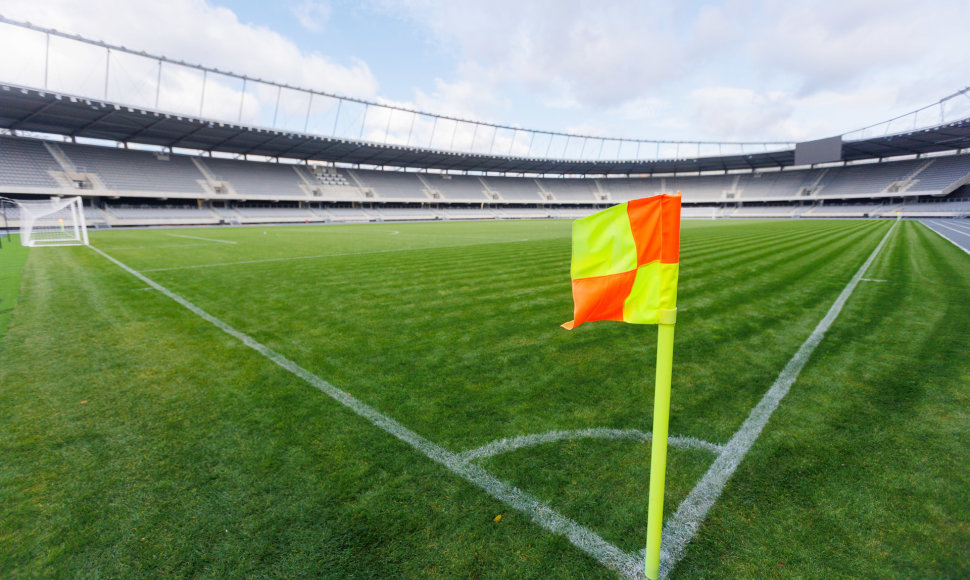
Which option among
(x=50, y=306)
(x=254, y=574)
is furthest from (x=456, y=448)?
(x=50, y=306)

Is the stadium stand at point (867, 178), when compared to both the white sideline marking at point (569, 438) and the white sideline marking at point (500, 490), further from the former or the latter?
the white sideline marking at point (500, 490)

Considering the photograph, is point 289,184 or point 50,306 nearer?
point 50,306

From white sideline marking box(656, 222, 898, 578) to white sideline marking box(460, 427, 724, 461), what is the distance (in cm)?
14

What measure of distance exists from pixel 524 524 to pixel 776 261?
1334 cm

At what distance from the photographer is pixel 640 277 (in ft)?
5.35

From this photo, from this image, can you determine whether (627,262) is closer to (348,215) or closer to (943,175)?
(348,215)

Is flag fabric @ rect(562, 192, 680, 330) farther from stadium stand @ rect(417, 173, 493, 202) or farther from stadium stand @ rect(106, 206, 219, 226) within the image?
stadium stand @ rect(417, 173, 493, 202)

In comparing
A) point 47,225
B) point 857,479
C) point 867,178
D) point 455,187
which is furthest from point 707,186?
point 47,225

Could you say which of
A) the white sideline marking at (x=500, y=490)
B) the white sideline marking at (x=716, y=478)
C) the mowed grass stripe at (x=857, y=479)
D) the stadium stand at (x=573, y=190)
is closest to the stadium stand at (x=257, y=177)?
the stadium stand at (x=573, y=190)

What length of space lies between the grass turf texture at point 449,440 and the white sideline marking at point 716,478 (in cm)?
6

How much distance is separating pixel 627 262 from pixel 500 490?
1624 mm

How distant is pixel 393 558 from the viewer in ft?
6.37

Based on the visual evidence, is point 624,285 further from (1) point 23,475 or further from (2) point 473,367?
(1) point 23,475

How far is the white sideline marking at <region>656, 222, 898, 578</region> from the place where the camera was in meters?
2.01
